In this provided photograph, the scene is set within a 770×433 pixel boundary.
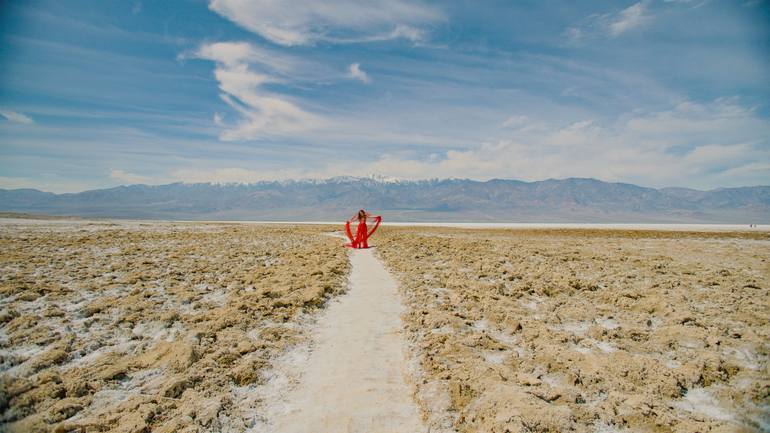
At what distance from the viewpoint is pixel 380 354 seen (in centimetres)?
747

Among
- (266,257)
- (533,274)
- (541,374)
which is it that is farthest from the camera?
(266,257)

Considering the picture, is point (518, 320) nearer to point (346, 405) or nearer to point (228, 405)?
point (346, 405)

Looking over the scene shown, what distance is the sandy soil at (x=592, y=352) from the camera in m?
5.05

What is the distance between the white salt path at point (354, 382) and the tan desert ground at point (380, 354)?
0.11 feet

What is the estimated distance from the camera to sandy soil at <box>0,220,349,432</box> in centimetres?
522

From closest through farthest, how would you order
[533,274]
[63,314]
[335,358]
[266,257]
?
[335,358]
[63,314]
[533,274]
[266,257]

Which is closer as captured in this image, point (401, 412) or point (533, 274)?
point (401, 412)

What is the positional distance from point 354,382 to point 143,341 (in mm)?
5123

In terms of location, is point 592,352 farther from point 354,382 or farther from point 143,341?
point 143,341

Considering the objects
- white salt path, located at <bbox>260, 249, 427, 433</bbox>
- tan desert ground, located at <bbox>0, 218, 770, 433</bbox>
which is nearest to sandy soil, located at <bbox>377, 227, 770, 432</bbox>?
tan desert ground, located at <bbox>0, 218, 770, 433</bbox>

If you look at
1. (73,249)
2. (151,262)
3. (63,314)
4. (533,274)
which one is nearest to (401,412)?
(63,314)

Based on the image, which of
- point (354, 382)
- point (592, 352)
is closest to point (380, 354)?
point (354, 382)

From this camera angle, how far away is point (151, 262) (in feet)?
56.5

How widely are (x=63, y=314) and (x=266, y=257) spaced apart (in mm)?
11793
